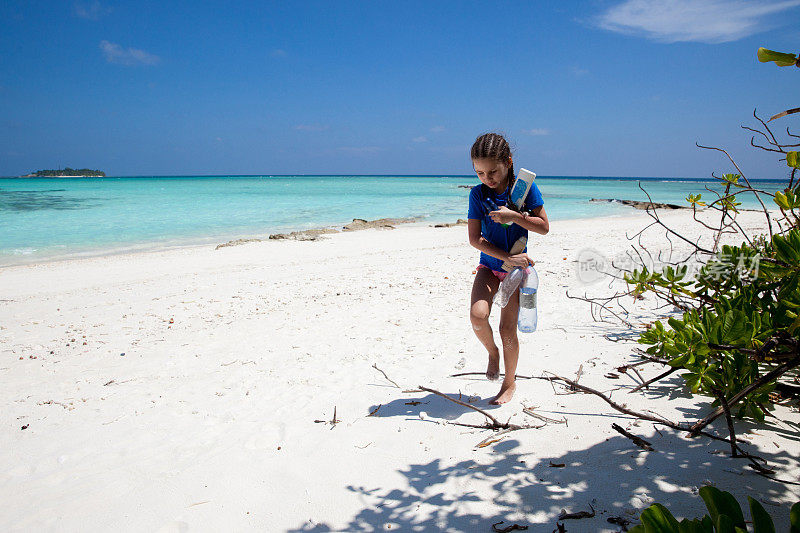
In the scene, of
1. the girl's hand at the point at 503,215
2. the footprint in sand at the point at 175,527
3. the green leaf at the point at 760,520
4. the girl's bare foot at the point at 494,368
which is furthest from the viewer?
the girl's bare foot at the point at 494,368

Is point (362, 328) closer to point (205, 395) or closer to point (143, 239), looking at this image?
point (205, 395)

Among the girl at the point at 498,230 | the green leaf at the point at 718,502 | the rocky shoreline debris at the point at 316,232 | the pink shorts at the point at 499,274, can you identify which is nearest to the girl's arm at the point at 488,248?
the girl at the point at 498,230

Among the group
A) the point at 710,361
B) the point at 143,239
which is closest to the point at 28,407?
the point at 710,361

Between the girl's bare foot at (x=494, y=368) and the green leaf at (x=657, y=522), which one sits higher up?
the green leaf at (x=657, y=522)

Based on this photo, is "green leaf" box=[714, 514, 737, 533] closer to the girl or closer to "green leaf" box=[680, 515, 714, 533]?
"green leaf" box=[680, 515, 714, 533]

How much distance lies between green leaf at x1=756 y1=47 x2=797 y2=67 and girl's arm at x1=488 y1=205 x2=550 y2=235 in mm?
1565

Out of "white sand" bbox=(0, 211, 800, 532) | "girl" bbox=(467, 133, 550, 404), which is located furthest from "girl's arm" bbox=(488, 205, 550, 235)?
"white sand" bbox=(0, 211, 800, 532)

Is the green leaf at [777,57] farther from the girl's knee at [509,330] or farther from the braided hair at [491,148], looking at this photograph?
the girl's knee at [509,330]

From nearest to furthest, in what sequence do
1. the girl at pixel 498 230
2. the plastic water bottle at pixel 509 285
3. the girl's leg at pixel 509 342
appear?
the girl at pixel 498 230, the plastic water bottle at pixel 509 285, the girl's leg at pixel 509 342

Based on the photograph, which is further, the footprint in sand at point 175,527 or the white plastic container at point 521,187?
the white plastic container at point 521,187

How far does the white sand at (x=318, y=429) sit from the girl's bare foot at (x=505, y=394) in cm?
6

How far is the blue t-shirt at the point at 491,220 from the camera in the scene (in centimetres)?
302

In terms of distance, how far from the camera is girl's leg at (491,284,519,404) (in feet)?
10.2

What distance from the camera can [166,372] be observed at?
399 centimetres
